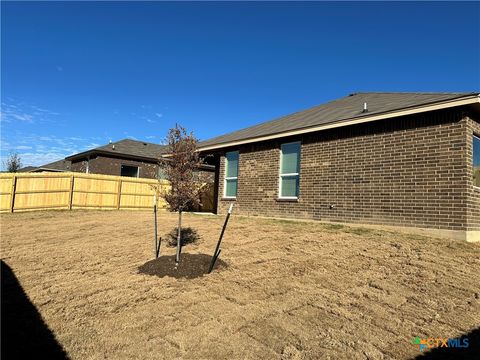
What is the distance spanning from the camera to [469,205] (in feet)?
26.8

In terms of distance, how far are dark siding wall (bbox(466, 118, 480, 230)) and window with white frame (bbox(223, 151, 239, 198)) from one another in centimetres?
825

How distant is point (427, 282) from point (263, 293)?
2725 mm

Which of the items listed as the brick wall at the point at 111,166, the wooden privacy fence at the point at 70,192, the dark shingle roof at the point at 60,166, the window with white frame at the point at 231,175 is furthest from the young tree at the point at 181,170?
the dark shingle roof at the point at 60,166

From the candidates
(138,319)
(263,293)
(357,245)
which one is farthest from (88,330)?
(357,245)

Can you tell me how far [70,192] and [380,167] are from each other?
1494 centimetres

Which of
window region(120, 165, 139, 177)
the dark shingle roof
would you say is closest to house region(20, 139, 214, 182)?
window region(120, 165, 139, 177)

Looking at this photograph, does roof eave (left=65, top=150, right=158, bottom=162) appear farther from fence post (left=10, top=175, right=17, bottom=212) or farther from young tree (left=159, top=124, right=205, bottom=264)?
young tree (left=159, top=124, right=205, bottom=264)

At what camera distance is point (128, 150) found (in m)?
26.7

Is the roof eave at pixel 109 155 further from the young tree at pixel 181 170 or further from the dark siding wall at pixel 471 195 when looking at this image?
the dark siding wall at pixel 471 195

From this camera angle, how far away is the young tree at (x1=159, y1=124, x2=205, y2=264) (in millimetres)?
6965

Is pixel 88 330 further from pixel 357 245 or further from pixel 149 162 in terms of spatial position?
pixel 149 162

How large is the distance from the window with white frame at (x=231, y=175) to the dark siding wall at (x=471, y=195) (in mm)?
8246

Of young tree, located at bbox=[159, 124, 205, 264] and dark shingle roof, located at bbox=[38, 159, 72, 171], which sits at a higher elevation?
dark shingle roof, located at bbox=[38, 159, 72, 171]

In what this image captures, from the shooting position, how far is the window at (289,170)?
39.9 ft
